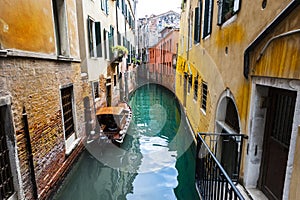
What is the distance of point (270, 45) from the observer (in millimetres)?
2521

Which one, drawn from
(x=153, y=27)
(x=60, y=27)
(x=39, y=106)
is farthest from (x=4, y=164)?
(x=153, y=27)

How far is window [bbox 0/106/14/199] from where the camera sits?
314 cm

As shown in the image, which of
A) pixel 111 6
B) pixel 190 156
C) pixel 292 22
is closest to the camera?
pixel 292 22

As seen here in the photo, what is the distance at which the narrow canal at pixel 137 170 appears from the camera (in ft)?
17.4

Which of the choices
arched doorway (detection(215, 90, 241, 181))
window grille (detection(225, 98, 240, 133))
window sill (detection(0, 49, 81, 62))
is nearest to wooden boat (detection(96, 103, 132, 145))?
window sill (detection(0, 49, 81, 62))

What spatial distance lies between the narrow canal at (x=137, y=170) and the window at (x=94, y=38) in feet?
13.1

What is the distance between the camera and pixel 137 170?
259 inches

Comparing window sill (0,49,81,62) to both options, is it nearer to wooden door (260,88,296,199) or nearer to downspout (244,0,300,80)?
downspout (244,0,300,80)

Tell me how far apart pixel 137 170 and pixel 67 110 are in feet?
9.72

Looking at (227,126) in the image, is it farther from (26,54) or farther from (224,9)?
(26,54)

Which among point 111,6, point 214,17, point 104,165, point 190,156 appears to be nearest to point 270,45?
point 214,17

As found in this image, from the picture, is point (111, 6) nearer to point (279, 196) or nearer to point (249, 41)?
point (249, 41)

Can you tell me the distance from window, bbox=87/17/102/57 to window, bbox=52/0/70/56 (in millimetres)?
2425

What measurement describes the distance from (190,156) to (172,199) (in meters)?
2.34
